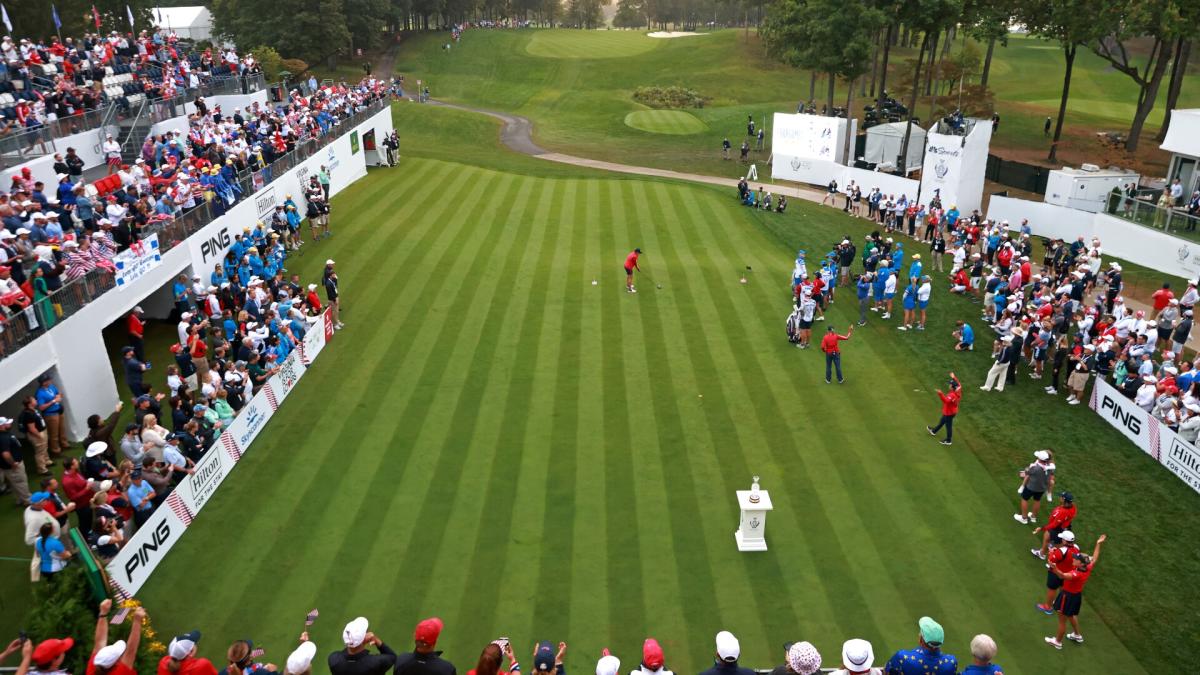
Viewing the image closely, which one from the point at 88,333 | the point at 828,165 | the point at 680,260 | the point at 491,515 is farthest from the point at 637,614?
the point at 828,165

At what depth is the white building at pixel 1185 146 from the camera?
33.6 meters

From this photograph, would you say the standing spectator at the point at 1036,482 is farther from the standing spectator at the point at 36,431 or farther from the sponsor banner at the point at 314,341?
the standing spectator at the point at 36,431

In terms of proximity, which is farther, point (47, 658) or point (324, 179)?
point (324, 179)

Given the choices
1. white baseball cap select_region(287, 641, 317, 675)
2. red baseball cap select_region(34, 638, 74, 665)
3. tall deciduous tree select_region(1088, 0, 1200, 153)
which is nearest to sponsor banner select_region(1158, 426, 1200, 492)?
white baseball cap select_region(287, 641, 317, 675)

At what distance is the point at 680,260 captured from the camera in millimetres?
30703

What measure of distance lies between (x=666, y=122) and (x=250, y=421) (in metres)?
50.3

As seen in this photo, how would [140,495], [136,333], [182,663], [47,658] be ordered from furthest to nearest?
1. [136,333]
2. [140,495]
3. [47,658]
4. [182,663]

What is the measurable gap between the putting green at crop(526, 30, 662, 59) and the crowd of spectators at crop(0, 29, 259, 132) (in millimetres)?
54087

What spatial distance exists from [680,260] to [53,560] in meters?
22.5

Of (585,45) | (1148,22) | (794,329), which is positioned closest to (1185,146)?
(1148,22)

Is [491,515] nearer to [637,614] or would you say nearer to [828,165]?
[637,614]

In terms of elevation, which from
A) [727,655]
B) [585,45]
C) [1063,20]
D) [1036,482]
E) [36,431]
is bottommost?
[1036,482]

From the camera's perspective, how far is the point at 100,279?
1872 cm

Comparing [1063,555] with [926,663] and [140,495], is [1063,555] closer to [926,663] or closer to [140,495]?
[926,663]
